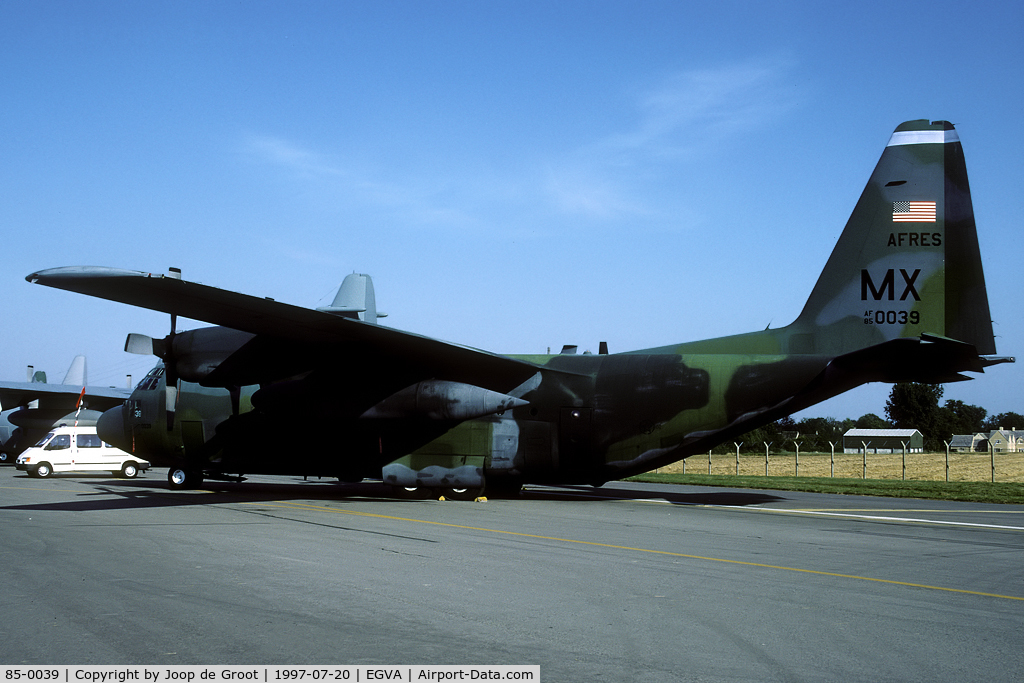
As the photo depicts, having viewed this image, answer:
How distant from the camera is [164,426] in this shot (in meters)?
22.8

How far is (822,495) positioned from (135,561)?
21.5m

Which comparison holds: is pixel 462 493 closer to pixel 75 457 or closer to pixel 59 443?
pixel 75 457

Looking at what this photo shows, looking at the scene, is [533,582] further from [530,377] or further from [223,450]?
[223,450]

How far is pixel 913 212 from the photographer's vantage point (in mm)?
19125

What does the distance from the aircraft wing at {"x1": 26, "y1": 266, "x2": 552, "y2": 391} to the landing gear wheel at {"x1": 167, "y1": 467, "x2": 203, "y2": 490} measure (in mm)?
4623

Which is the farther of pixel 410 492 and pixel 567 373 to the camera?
pixel 410 492

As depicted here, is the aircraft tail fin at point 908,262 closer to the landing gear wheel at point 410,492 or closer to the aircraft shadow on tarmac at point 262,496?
the aircraft shadow on tarmac at point 262,496

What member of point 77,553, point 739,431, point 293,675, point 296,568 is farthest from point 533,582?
point 739,431

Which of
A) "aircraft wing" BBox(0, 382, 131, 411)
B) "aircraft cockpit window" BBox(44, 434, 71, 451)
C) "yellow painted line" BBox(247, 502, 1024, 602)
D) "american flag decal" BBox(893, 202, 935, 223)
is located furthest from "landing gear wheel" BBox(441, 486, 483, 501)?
"aircraft wing" BBox(0, 382, 131, 411)

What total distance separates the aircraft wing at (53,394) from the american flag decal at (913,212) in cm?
3795

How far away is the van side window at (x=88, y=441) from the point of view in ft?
110

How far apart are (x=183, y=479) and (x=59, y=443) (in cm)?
1207

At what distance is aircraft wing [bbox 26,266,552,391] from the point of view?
15.9m
